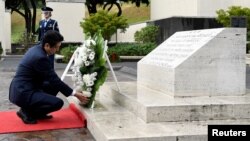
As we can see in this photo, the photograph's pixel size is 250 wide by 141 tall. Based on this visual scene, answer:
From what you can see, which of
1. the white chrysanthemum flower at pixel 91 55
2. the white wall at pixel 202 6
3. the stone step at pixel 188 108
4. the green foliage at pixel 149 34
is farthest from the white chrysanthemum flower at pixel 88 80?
the white wall at pixel 202 6

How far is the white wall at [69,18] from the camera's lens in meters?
19.1

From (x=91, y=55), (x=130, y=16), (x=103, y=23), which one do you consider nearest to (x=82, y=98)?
(x=91, y=55)

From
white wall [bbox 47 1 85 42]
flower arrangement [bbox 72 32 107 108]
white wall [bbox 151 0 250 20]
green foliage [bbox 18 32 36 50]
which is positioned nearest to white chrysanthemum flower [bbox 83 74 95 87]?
flower arrangement [bbox 72 32 107 108]

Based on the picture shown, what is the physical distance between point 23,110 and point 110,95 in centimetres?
163

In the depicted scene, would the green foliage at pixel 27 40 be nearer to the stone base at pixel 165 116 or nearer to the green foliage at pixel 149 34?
the green foliage at pixel 149 34

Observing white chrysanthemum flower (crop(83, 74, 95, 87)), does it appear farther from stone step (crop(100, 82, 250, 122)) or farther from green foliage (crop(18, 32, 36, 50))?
green foliage (crop(18, 32, 36, 50))

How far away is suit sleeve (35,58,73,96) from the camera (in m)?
5.20

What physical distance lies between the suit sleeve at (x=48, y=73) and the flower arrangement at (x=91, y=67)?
1.13 ft

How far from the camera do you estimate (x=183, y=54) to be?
5.79 meters

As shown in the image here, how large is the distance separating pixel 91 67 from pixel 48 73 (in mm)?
653

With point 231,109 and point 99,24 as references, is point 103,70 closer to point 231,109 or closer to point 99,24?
point 231,109

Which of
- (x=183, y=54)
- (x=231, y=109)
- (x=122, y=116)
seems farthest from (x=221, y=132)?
(x=183, y=54)

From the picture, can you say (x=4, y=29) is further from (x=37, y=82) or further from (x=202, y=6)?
(x=37, y=82)

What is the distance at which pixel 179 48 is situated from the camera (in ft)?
20.4
